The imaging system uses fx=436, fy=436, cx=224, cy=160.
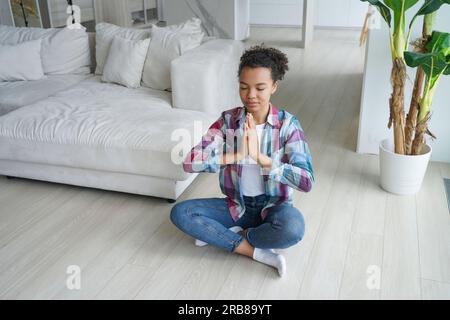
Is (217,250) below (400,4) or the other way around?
below

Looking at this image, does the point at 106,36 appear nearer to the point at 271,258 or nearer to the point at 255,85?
the point at 255,85

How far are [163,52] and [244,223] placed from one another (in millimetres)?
1457

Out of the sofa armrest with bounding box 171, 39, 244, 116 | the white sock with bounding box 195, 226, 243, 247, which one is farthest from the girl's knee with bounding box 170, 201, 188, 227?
the sofa armrest with bounding box 171, 39, 244, 116

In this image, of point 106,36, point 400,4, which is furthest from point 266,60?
point 106,36

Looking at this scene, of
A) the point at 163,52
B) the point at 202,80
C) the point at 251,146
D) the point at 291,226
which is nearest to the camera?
the point at 251,146

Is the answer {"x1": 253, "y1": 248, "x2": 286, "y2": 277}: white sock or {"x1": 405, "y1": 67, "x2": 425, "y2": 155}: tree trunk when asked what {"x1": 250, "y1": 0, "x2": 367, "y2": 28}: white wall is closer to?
{"x1": 405, "y1": 67, "x2": 425, "y2": 155}: tree trunk

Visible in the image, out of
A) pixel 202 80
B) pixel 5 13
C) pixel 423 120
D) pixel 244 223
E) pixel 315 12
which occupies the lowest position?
pixel 244 223

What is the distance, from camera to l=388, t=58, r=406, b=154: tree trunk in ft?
6.97

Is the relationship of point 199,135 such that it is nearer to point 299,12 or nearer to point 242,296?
point 242,296

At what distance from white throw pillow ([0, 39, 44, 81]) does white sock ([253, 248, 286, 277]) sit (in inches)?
92.6

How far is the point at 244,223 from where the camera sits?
6.31 feet

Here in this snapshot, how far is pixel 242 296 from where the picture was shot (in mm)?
1661

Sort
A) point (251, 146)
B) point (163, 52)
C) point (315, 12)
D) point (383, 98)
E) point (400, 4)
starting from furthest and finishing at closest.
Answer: point (315, 12), point (163, 52), point (383, 98), point (400, 4), point (251, 146)
